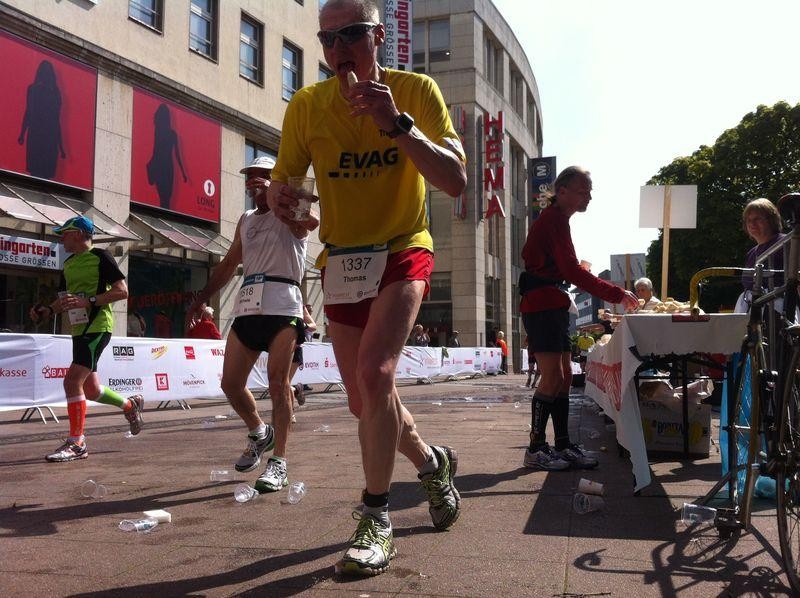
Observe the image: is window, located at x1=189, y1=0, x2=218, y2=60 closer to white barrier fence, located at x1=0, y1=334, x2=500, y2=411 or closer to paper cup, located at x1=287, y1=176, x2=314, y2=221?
Result: white barrier fence, located at x1=0, y1=334, x2=500, y2=411

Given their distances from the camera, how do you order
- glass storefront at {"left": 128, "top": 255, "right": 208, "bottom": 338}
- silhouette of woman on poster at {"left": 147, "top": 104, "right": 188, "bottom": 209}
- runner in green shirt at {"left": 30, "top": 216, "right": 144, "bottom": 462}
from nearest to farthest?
runner in green shirt at {"left": 30, "top": 216, "right": 144, "bottom": 462} → silhouette of woman on poster at {"left": 147, "top": 104, "right": 188, "bottom": 209} → glass storefront at {"left": 128, "top": 255, "right": 208, "bottom": 338}

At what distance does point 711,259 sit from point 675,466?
1453 inches

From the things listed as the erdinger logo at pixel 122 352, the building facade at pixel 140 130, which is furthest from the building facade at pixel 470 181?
the erdinger logo at pixel 122 352

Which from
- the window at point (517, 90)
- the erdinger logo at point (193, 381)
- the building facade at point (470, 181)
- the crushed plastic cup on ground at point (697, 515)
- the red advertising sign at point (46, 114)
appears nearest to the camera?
the crushed plastic cup on ground at point (697, 515)

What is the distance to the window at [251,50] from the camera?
2355 cm

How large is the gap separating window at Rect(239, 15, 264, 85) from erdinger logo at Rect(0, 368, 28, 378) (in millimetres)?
15545

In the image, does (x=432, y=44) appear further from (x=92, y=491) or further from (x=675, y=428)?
(x=92, y=491)

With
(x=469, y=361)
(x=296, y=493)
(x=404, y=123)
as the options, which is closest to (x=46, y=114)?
(x=296, y=493)

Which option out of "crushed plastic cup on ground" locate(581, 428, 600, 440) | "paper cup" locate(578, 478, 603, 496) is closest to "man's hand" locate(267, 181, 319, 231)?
"paper cup" locate(578, 478, 603, 496)

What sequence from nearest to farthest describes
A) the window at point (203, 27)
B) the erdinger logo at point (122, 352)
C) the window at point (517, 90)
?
the erdinger logo at point (122, 352) < the window at point (203, 27) < the window at point (517, 90)

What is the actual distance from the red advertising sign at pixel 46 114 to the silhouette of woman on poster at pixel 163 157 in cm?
201

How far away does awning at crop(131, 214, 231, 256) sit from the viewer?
19125mm

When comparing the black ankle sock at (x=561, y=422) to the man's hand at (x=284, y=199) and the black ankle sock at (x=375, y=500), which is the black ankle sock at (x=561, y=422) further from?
the man's hand at (x=284, y=199)

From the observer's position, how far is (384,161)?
124 inches
